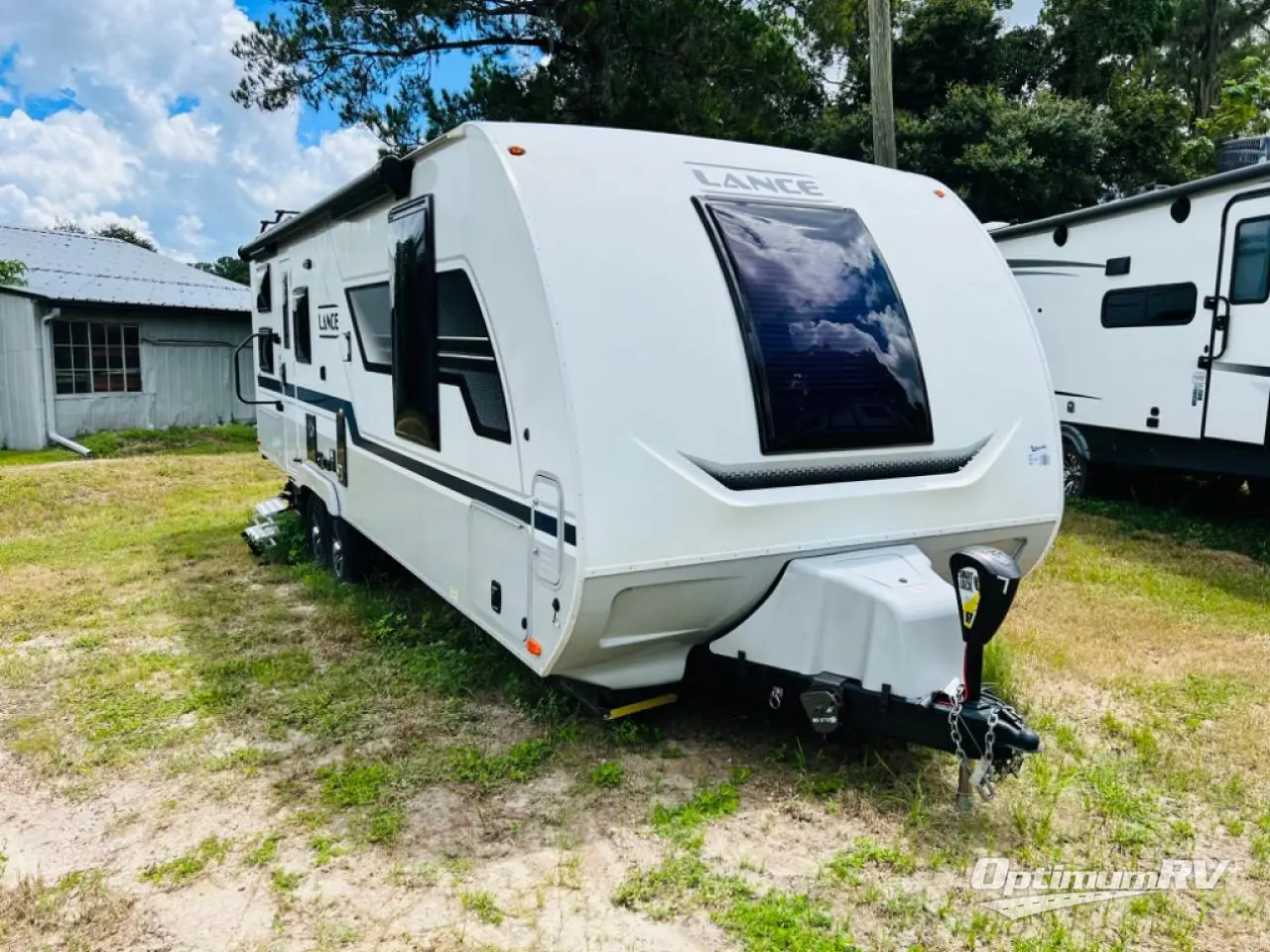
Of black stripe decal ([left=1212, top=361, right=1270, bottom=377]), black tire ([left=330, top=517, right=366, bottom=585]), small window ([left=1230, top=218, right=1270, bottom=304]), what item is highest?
small window ([left=1230, top=218, right=1270, bottom=304])

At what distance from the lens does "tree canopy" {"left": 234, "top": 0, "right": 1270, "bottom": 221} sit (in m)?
13.1

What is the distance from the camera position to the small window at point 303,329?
21.9 feet

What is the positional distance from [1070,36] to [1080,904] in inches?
885

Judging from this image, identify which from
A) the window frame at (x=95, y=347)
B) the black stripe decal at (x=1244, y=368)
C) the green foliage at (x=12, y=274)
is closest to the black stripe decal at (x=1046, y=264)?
the black stripe decal at (x=1244, y=368)

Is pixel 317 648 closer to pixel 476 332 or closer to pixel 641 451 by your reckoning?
pixel 476 332

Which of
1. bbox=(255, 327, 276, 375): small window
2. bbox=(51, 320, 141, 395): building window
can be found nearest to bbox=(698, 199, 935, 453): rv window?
bbox=(255, 327, 276, 375): small window

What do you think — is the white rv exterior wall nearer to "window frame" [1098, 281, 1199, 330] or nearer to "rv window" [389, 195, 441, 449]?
"rv window" [389, 195, 441, 449]

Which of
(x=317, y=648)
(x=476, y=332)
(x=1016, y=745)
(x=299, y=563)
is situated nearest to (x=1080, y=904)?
(x=1016, y=745)

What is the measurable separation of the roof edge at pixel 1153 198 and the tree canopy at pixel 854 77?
5122 mm

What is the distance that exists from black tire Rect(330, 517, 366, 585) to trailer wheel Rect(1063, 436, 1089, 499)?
6.59 meters

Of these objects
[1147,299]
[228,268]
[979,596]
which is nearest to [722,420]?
[979,596]

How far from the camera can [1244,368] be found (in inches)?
290

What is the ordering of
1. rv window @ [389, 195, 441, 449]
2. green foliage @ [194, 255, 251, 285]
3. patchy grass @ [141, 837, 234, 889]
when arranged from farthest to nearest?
green foliage @ [194, 255, 251, 285] < rv window @ [389, 195, 441, 449] < patchy grass @ [141, 837, 234, 889]

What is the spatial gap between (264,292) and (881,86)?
633 centimetres
